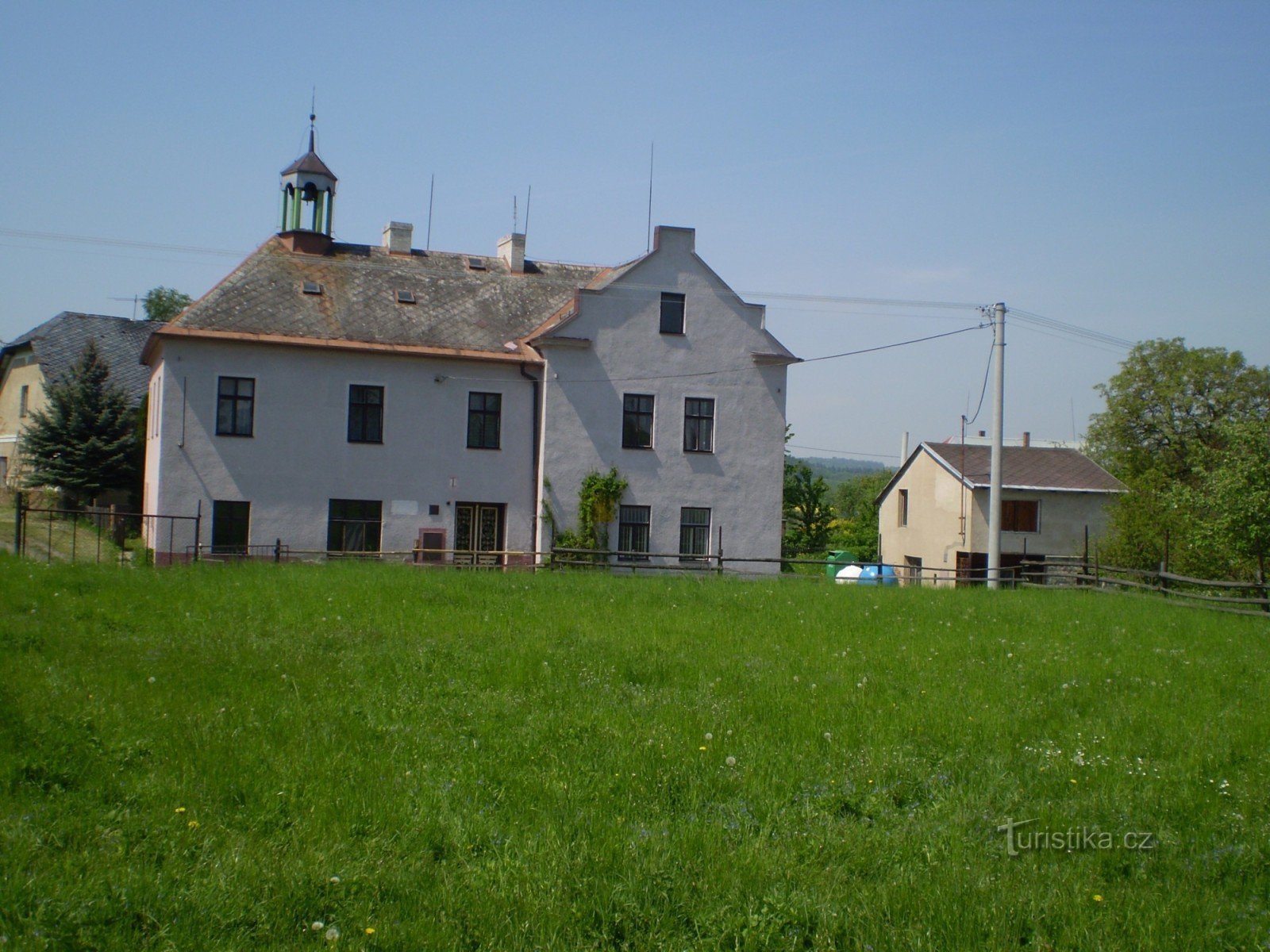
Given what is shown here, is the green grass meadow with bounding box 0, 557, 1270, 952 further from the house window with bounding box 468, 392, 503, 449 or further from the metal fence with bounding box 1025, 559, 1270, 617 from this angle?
the house window with bounding box 468, 392, 503, 449

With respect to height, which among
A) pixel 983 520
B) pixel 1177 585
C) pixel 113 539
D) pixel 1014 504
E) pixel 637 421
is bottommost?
pixel 1177 585

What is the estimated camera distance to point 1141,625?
61.0ft

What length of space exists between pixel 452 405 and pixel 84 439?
1522cm

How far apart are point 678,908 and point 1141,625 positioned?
14.7 metres

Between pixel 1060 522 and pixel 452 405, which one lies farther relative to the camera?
pixel 1060 522

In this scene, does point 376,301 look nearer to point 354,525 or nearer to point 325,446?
point 325,446

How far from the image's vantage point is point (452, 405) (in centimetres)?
3234

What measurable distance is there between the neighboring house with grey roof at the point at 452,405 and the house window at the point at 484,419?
0.19 ft

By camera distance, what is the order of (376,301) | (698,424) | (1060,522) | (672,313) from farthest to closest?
1. (1060,522)
2. (698,424)
3. (672,313)
4. (376,301)

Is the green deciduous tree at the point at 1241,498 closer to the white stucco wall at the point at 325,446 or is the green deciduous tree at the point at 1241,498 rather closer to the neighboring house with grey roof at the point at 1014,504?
the neighboring house with grey roof at the point at 1014,504

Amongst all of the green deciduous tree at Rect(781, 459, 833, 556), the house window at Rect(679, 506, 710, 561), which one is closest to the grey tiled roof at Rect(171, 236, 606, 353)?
the house window at Rect(679, 506, 710, 561)

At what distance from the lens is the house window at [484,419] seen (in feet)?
107

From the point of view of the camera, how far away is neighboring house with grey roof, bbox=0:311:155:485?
157 feet

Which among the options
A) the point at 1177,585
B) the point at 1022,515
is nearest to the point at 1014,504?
the point at 1022,515
